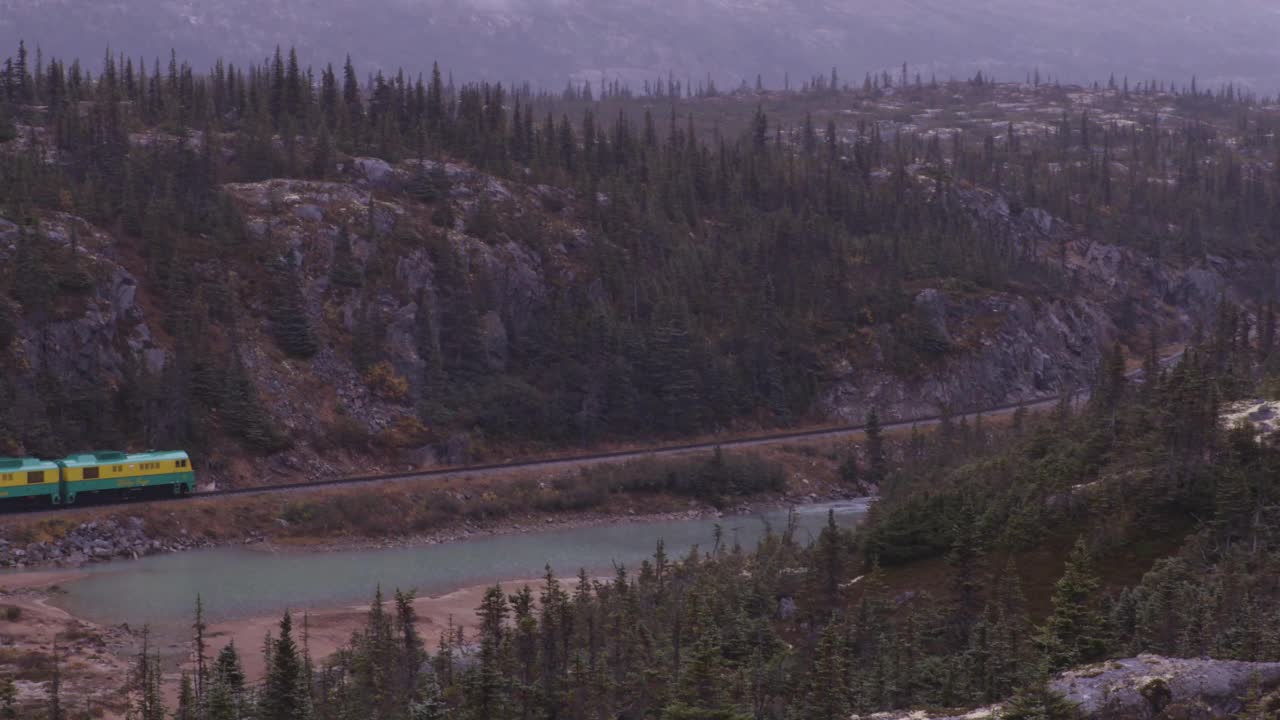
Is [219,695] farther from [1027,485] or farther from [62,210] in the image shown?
[62,210]

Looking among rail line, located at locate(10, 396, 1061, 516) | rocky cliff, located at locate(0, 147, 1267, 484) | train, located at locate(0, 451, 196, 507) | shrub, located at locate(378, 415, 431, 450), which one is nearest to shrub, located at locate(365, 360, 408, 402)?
rocky cliff, located at locate(0, 147, 1267, 484)

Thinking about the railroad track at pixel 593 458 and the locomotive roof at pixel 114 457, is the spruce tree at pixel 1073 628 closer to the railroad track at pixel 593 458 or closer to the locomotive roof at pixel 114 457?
the railroad track at pixel 593 458

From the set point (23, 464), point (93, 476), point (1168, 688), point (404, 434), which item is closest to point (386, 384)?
point (404, 434)

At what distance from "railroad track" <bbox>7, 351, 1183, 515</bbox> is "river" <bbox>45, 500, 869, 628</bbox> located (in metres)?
7.70

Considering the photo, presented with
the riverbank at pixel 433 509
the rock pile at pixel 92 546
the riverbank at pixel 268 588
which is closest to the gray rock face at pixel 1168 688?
the riverbank at pixel 268 588

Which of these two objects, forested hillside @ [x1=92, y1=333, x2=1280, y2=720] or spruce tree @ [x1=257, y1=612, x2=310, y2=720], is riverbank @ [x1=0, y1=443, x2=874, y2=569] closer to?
forested hillside @ [x1=92, y1=333, x2=1280, y2=720]

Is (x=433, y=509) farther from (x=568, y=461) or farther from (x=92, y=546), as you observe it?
(x=92, y=546)

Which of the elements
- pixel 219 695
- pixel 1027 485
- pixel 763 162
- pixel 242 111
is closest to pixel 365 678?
pixel 219 695

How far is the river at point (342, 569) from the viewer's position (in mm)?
69688

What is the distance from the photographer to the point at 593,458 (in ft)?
353

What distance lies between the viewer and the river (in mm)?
69688

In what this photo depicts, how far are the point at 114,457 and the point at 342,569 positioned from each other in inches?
690

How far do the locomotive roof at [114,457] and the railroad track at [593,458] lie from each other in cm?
270

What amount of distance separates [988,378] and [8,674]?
10762cm
